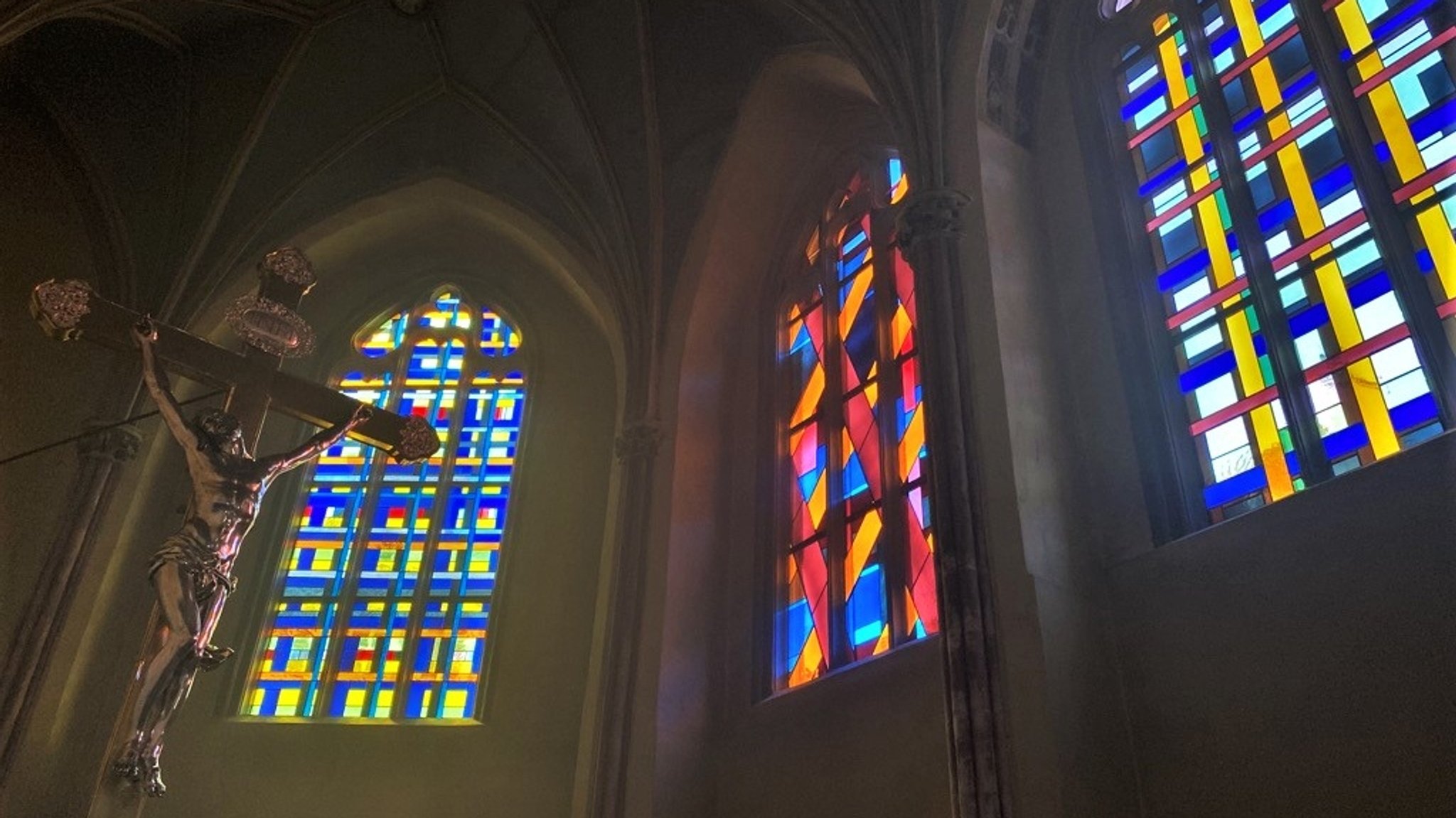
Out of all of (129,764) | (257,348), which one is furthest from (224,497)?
(129,764)

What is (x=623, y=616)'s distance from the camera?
28.7ft

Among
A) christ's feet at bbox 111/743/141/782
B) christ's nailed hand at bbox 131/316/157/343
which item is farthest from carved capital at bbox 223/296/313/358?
christ's feet at bbox 111/743/141/782

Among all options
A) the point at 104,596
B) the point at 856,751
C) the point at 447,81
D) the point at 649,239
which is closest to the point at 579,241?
the point at 649,239

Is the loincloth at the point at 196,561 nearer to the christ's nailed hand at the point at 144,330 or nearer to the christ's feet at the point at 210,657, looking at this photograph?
the christ's feet at the point at 210,657

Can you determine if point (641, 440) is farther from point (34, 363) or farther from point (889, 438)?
point (34, 363)

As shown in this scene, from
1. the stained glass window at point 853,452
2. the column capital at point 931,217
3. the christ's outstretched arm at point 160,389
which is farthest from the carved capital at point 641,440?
the christ's outstretched arm at point 160,389

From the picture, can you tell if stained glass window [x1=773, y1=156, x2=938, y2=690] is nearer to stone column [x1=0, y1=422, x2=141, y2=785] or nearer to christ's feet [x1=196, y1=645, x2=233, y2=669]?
christ's feet [x1=196, y1=645, x2=233, y2=669]

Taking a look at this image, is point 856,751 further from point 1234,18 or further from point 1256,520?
point 1234,18

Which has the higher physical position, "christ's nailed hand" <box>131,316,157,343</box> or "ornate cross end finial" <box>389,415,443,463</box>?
"christ's nailed hand" <box>131,316,157,343</box>

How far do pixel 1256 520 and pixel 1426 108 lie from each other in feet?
6.81

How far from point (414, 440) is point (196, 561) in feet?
5.03

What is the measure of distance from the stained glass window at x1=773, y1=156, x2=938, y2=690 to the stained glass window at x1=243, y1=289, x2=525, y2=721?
302cm

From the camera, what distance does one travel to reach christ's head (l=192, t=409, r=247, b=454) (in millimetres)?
6258

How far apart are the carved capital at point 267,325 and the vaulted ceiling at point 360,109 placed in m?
3.98
